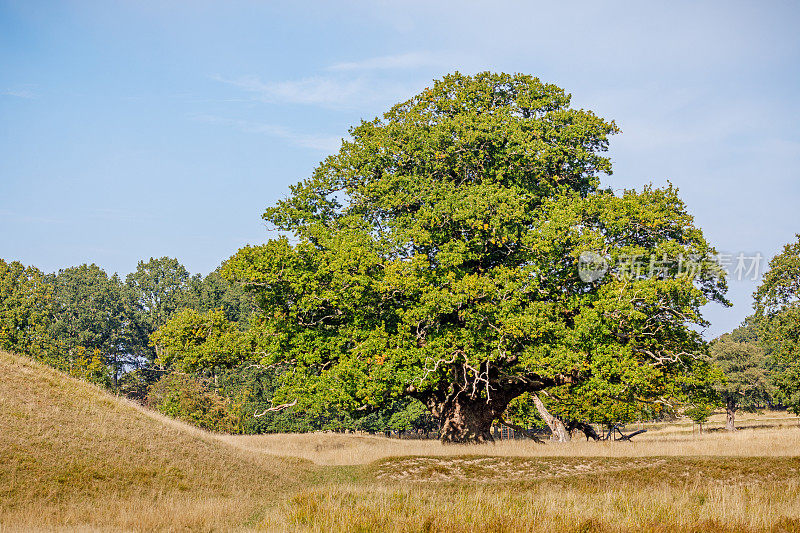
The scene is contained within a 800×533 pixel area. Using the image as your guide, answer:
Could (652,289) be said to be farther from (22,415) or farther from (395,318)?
(22,415)

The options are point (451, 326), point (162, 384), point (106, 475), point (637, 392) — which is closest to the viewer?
point (106, 475)

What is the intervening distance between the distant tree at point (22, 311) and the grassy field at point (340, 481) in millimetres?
43614

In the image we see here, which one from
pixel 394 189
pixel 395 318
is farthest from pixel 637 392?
pixel 394 189

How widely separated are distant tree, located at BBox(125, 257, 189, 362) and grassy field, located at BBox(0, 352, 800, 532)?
70.8 metres

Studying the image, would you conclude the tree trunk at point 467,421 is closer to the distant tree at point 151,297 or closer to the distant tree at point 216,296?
the distant tree at point 216,296

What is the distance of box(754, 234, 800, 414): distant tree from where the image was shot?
150 feet

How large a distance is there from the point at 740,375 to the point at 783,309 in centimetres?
3241

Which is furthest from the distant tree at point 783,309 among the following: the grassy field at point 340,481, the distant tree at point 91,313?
the distant tree at point 91,313

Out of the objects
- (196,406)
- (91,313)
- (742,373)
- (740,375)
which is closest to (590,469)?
(196,406)

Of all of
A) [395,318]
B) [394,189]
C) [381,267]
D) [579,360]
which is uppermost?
[394,189]

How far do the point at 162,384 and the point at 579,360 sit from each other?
5698 cm

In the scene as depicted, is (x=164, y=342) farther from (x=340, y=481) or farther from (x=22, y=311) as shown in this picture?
(x=22, y=311)

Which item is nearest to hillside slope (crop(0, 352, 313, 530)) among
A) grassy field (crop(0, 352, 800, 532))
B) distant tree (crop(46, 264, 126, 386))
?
grassy field (crop(0, 352, 800, 532))

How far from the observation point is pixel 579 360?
27.5m
